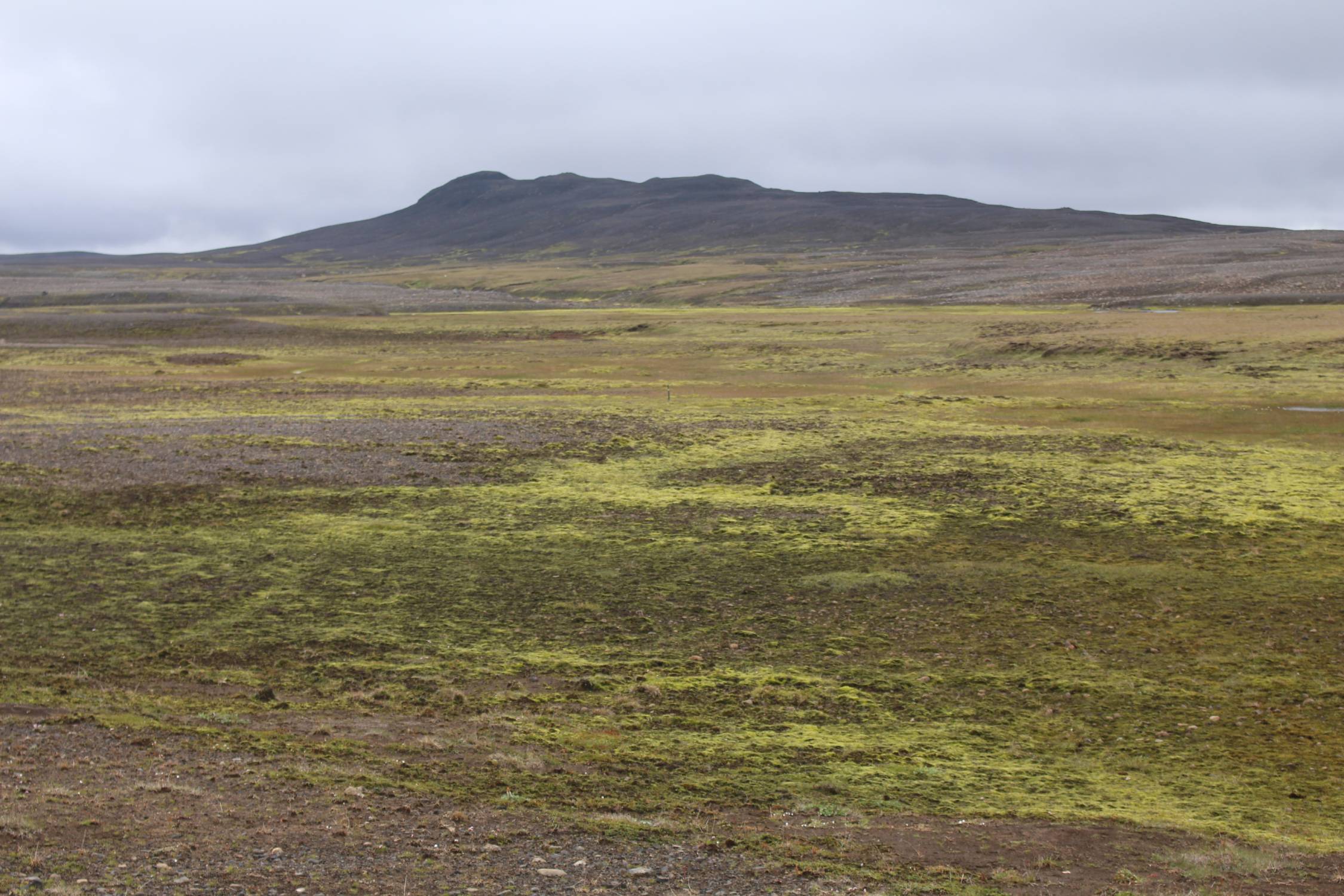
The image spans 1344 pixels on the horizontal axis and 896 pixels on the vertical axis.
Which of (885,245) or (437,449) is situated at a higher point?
(885,245)

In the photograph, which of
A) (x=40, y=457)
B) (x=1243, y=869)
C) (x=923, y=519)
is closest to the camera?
(x=1243, y=869)

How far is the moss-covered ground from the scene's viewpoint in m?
12.2

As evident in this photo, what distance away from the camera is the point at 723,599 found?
61.4ft

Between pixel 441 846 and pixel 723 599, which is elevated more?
pixel 441 846

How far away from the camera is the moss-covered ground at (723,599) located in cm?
1223

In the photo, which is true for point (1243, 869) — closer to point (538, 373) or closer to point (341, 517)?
point (341, 517)

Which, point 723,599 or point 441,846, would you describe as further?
point 723,599

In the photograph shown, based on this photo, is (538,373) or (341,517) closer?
(341,517)

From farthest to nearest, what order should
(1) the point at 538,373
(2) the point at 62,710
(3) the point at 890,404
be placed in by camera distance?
(1) the point at 538,373 → (3) the point at 890,404 → (2) the point at 62,710

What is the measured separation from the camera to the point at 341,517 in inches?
960

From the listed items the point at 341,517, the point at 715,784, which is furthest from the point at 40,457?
the point at 715,784

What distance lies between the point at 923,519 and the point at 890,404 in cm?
1959

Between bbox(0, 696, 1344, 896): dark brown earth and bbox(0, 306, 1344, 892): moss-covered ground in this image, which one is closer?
bbox(0, 696, 1344, 896): dark brown earth

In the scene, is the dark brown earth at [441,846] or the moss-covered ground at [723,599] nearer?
the dark brown earth at [441,846]
